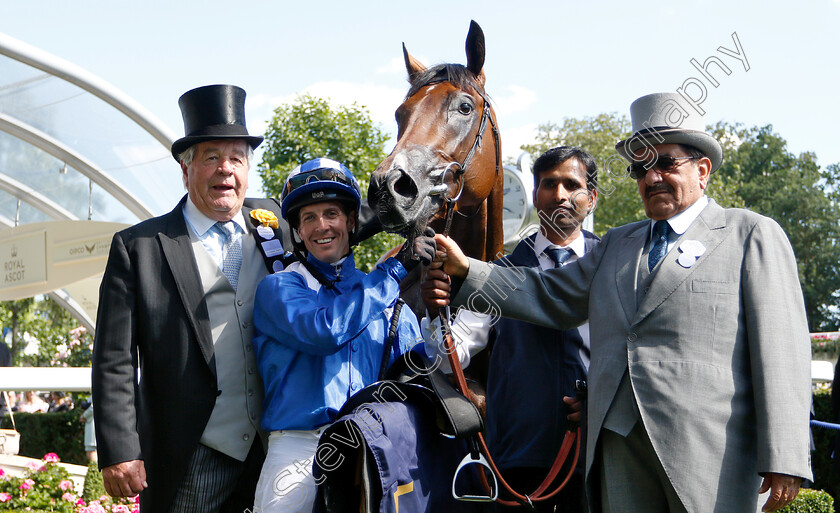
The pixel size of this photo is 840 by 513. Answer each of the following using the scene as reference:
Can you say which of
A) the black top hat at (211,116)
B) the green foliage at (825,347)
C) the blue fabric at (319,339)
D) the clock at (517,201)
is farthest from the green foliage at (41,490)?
the green foliage at (825,347)

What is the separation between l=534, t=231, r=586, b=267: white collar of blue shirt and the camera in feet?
11.3

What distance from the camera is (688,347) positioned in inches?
101

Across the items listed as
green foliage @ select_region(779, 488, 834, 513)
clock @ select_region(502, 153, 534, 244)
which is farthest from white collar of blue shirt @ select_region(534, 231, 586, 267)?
green foliage @ select_region(779, 488, 834, 513)

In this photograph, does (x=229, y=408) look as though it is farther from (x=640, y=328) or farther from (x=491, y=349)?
(x=640, y=328)

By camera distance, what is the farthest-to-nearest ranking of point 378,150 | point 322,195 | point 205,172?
point 378,150 → point 205,172 → point 322,195

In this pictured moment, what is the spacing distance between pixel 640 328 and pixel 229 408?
154 cm

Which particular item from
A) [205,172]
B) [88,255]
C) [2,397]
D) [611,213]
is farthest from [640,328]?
[611,213]

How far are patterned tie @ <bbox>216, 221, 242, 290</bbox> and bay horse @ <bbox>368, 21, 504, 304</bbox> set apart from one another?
73 cm

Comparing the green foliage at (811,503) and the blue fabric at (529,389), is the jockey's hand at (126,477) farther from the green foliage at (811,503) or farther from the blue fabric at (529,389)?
the green foliage at (811,503)

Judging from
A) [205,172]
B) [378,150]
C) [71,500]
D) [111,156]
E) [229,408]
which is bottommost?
[71,500]

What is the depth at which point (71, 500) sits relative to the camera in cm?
671

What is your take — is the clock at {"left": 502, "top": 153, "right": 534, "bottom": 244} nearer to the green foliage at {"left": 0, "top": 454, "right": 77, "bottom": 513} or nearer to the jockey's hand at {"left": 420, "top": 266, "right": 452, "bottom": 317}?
the green foliage at {"left": 0, "top": 454, "right": 77, "bottom": 513}

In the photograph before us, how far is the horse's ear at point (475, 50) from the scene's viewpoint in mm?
3442

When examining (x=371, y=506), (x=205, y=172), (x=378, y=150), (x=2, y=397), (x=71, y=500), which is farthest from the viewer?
(x=378, y=150)
